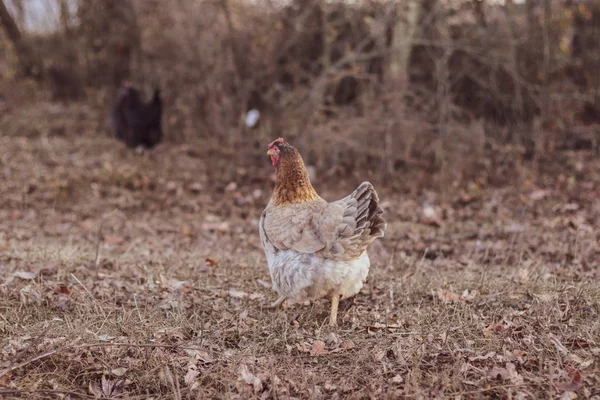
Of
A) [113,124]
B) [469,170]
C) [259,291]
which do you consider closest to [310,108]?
[469,170]

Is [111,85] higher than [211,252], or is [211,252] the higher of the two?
[111,85]

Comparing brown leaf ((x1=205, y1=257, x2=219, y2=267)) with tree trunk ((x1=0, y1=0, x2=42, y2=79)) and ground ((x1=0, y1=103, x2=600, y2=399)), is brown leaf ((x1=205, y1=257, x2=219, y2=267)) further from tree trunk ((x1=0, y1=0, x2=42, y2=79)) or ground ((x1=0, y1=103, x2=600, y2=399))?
tree trunk ((x1=0, y1=0, x2=42, y2=79))

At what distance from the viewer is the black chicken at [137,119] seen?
1109 centimetres

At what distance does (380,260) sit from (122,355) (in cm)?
317

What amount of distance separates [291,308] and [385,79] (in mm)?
6298

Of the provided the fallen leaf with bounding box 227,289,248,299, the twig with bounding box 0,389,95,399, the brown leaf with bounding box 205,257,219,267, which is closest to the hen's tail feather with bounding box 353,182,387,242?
the fallen leaf with bounding box 227,289,248,299

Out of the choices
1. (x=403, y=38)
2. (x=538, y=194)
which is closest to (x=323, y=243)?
(x=538, y=194)

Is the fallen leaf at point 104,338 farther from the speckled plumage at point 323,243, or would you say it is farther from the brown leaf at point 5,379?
the speckled plumage at point 323,243

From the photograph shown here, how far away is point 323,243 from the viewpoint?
404cm

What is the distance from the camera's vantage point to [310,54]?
1181cm

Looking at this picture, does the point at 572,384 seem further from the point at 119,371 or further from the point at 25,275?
the point at 25,275

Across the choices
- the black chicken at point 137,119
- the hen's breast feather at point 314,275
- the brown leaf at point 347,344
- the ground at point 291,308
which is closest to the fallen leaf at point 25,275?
the ground at point 291,308

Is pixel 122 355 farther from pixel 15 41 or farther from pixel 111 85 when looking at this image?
pixel 15 41

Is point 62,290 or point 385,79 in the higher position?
point 385,79
